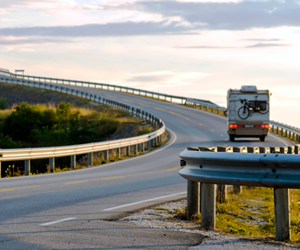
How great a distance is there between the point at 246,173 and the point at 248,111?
2448 centimetres

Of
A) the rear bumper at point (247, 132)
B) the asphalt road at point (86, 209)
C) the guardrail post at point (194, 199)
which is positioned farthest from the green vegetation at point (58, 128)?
the guardrail post at point (194, 199)

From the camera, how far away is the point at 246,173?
255 inches

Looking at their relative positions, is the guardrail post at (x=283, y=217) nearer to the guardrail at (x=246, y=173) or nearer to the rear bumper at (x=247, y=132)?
the guardrail at (x=246, y=173)

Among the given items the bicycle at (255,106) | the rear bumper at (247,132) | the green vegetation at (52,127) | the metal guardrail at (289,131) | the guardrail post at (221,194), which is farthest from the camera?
the green vegetation at (52,127)

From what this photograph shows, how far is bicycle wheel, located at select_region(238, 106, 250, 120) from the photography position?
30.3m

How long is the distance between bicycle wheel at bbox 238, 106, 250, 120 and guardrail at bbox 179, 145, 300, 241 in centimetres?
2352

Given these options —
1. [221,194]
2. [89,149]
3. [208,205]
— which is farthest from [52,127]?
[208,205]

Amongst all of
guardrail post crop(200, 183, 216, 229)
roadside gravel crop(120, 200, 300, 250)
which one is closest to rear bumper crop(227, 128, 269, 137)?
roadside gravel crop(120, 200, 300, 250)

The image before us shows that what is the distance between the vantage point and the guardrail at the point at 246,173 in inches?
241

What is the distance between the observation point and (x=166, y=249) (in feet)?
18.8

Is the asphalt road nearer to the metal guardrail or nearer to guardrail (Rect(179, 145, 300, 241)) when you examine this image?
guardrail (Rect(179, 145, 300, 241))

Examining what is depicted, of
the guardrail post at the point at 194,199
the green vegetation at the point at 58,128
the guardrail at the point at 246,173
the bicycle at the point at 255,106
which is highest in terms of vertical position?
the bicycle at the point at 255,106

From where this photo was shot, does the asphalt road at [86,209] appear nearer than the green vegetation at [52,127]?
Yes

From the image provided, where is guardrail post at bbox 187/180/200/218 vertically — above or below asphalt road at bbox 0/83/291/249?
above
